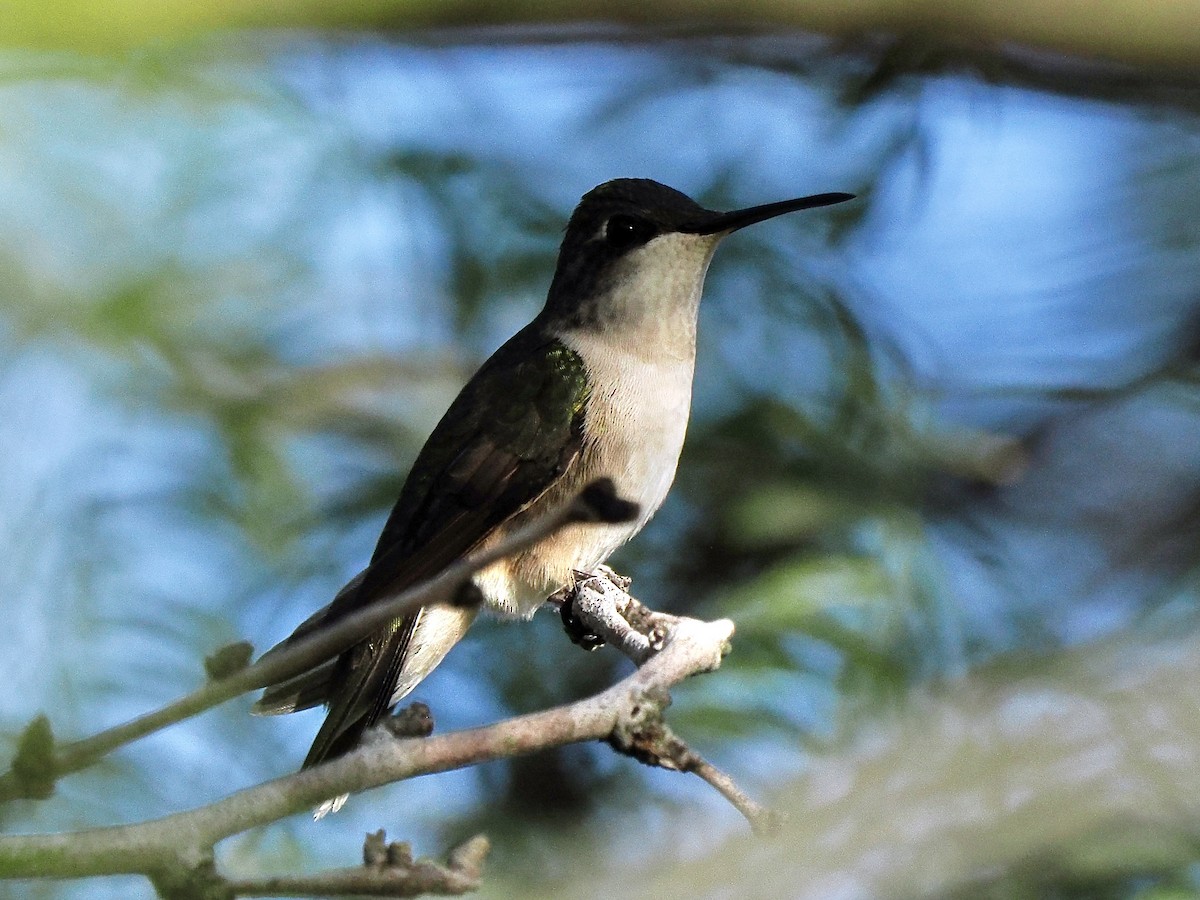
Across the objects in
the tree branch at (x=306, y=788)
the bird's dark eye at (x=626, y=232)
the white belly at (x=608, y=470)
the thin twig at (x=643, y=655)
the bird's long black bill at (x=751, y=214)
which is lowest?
the tree branch at (x=306, y=788)

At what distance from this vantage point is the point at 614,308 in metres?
3.75

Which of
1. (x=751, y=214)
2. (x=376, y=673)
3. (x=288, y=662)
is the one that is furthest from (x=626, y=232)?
(x=288, y=662)

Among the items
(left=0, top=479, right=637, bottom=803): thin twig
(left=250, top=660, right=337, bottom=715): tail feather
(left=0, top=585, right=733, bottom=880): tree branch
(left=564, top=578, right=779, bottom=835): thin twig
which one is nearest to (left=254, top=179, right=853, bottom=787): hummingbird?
(left=250, top=660, right=337, bottom=715): tail feather

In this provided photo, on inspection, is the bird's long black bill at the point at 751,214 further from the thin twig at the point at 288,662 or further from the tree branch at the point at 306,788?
the thin twig at the point at 288,662

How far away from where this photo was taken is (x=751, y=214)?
366 centimetres

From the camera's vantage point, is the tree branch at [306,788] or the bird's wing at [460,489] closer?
the tree branch at [306,788]

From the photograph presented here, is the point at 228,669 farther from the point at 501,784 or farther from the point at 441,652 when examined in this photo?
the point at 501,784

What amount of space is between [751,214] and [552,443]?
32.2 inches

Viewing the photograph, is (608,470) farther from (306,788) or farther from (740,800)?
(306,788)

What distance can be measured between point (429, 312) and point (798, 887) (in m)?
2.89

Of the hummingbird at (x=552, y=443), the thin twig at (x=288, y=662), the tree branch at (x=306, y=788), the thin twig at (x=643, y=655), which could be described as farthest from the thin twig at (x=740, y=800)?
the hummingbird at (x=552, y=443)

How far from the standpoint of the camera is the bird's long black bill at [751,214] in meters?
3.67

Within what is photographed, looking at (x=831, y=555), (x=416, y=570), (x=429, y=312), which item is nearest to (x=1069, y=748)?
(x=831, y=555)

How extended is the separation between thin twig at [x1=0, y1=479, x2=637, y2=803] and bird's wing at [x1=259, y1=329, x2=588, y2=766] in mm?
1379
